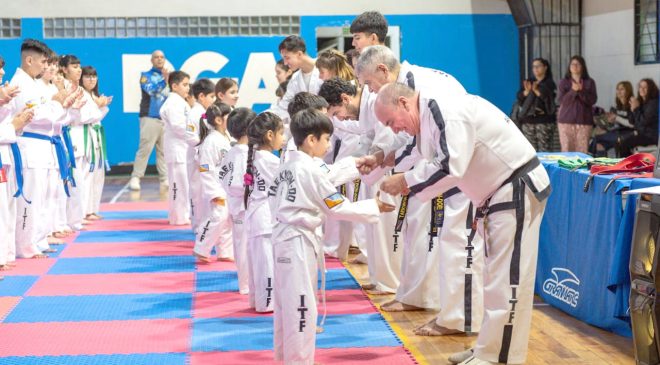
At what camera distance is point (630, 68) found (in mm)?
13414

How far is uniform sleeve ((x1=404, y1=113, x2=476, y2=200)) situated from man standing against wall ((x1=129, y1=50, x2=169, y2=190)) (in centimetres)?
981

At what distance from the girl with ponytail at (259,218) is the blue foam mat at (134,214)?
533 centimetres

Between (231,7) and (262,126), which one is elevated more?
(231,7)

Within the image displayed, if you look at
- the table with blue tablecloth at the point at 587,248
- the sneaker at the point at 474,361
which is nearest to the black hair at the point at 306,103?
the table with blue tablecloth at the point at 587,248

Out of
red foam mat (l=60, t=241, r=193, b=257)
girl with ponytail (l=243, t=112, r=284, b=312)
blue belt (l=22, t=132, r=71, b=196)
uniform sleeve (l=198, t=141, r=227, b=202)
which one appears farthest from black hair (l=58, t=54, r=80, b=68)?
girl with ponytail (l=243, t=112, r=284, b=312)

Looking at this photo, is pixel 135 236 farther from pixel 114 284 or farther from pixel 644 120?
pixel 644 120

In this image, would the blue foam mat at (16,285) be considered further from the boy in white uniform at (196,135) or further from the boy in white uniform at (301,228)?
the boy in white uniform at (301,228)

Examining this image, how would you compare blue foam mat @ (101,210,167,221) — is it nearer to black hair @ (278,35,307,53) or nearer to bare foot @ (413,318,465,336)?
black hair @ (278,35,307,53)

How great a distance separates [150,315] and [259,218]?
3.24 ft

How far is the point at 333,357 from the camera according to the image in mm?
5133

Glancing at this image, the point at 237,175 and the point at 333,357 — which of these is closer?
the point at 333,357

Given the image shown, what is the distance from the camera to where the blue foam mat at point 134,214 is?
1141 centimetres

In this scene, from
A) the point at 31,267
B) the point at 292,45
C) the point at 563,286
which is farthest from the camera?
the point at 292,45

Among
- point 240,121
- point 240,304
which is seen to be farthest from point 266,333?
point 240,121
